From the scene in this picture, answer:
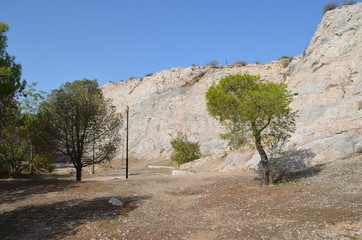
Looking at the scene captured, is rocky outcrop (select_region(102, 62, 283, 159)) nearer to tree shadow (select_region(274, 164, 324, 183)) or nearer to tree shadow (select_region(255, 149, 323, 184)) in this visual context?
tree shadow (select_region(255, 149, 323, 184))

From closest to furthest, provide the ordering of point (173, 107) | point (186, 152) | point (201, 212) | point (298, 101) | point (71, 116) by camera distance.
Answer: point (201, 212) < point (71, 116) < point (298, 101) < point (186, 152) < point (173, 107)

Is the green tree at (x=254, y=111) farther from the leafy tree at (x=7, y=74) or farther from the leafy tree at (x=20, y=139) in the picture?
the leafy tree at (x=20, y=139)

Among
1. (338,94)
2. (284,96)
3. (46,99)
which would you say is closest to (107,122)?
(46,99)

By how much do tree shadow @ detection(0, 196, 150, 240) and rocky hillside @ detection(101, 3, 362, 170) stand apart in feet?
50.7

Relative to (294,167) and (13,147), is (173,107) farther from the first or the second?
(294,167)

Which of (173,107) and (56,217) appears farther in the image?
(173,107)

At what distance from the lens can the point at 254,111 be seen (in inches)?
594

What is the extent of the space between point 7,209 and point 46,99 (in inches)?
494

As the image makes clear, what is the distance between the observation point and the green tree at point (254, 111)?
1502cm

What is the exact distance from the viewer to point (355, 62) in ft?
106

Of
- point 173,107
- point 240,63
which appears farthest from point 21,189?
point 240,63

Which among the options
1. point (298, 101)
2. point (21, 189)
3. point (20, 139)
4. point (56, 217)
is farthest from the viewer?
point (298, 101)

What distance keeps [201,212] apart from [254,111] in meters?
7.27

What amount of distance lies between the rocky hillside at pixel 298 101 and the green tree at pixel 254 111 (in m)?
6.24
